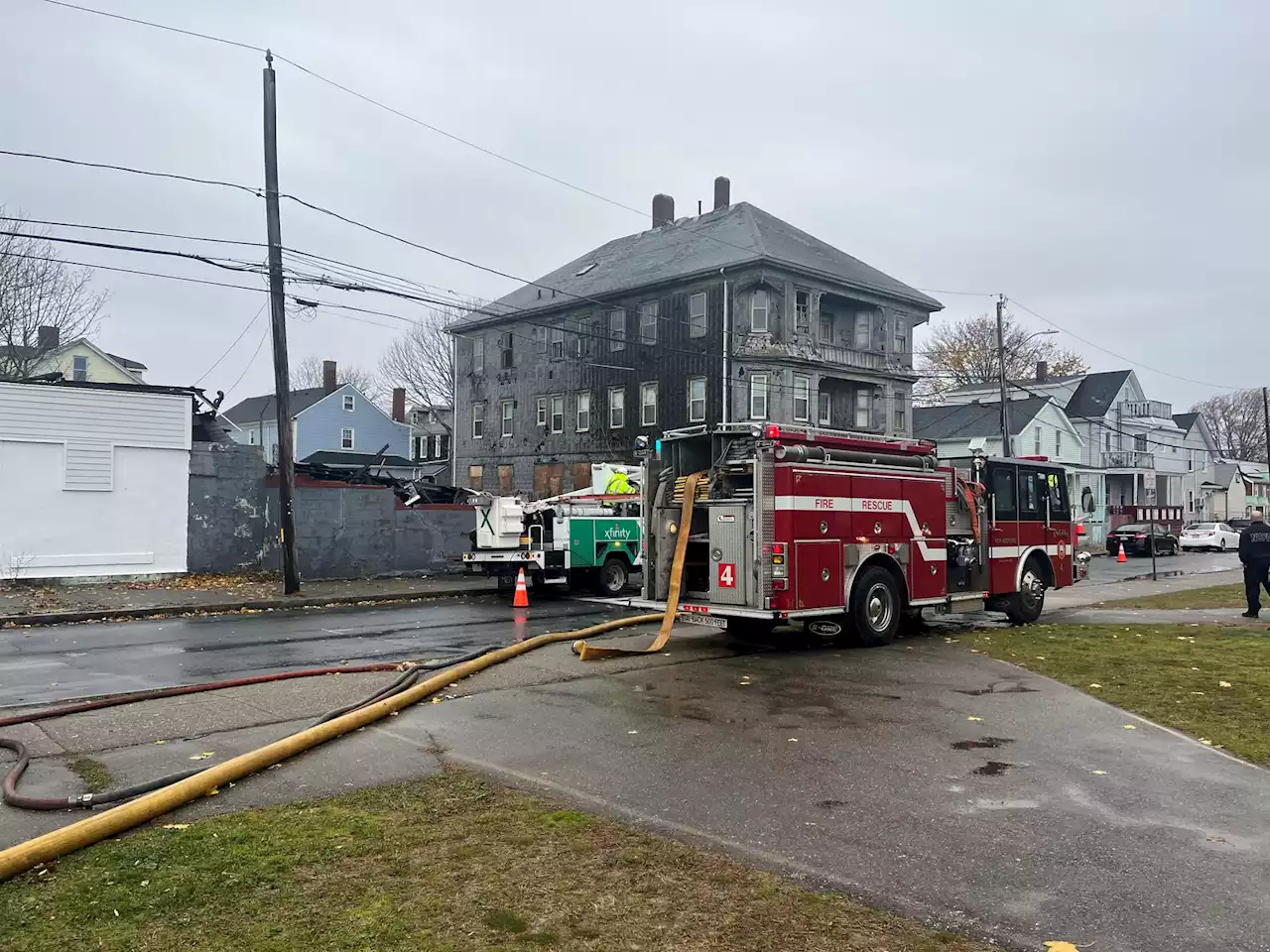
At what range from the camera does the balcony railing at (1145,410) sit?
63844 mm

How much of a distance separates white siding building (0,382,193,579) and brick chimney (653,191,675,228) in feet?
90.6

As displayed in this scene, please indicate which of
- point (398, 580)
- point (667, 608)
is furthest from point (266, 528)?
point (667, 608)

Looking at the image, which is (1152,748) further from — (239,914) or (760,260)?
(760,260)

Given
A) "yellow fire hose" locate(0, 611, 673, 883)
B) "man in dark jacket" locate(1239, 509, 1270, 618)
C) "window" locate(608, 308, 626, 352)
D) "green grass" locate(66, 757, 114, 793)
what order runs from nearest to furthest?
"yellow fire hose" locate(0, 611, 673, 883)
"green grass" locate(66, 757, 114, 793)
"man in dark jacket" locate(1239, 509, 1270, 618)
"window" locate(608, 308, 626, 352)

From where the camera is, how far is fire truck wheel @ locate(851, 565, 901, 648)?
12219 mm

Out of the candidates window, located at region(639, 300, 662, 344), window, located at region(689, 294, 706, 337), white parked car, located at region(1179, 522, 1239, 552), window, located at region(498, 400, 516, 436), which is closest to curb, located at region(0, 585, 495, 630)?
window, located at region(689, 294, 706, 337)

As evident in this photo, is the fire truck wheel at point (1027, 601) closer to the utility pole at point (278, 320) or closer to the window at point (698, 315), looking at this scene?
the utility pole at point (278, 320)

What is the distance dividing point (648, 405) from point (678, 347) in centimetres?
274

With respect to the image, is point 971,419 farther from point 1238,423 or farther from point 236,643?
point 1238,423

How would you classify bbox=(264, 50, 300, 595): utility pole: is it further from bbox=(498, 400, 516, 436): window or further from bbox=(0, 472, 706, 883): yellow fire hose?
bbox=(498, 400, 516, 436): window

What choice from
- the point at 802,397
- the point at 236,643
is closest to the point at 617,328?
the point at 802,397

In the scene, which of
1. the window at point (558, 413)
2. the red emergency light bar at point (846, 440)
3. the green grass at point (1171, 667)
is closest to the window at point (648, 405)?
the window at point (558, 413)

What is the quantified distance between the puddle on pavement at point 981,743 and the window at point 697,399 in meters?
30.0

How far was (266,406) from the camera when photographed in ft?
189
